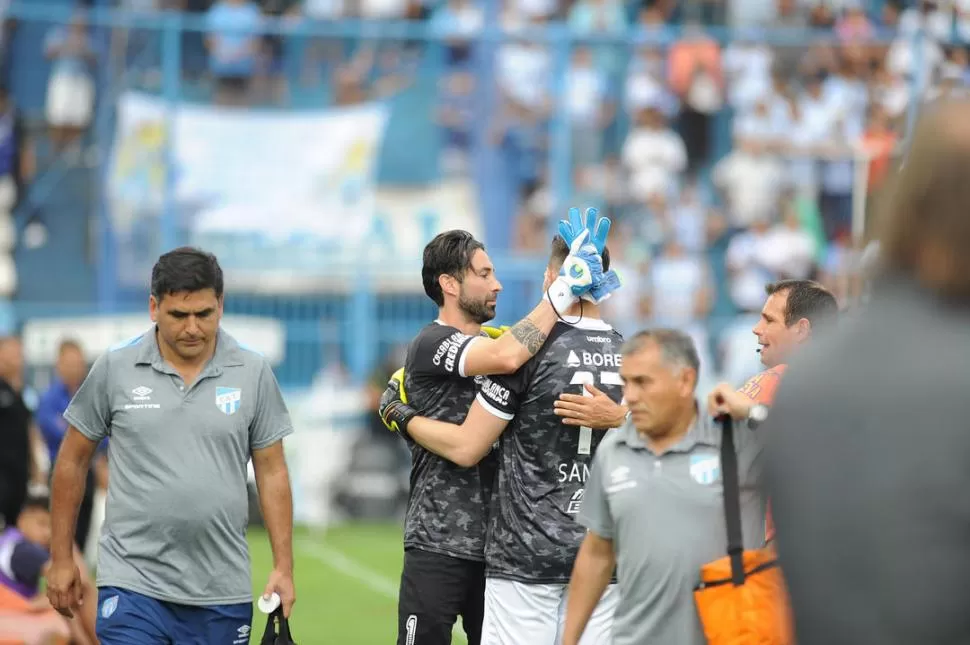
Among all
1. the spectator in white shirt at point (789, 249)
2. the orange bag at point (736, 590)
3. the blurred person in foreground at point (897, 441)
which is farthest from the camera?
the spectator in white shirt at point (789, 249)

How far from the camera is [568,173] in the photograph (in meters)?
20.5

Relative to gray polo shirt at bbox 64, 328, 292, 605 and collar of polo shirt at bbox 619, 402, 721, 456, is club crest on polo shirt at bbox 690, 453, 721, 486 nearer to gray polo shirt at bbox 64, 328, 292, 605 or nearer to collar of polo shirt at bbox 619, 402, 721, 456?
collar of polo shirt at bbox 619, 402, 721, 456

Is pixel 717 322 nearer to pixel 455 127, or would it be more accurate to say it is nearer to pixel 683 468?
pixel 455 127

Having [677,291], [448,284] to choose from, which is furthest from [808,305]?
[677,291]

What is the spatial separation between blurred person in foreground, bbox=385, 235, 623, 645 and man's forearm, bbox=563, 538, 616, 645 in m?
1.02

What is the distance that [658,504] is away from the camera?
4793 millimetres

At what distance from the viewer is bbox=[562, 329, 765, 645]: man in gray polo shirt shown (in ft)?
15.6

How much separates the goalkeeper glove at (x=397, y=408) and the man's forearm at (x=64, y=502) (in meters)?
1.22

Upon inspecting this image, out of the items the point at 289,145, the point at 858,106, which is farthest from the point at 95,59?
the point at 858,106

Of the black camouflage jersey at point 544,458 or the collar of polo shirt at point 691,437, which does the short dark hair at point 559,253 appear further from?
the collar of polo shirt at point 691,437

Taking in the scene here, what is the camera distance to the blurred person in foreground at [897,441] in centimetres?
252

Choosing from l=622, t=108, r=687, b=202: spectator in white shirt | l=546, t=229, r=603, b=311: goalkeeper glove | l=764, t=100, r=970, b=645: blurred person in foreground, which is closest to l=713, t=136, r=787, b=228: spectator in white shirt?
l=622, t=108, r=687, b=202: spectator in white shirt

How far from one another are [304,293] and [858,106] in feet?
25.0

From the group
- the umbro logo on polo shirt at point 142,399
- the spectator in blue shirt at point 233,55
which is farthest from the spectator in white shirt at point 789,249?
the umbro logo on polo shirt at point 142,399
